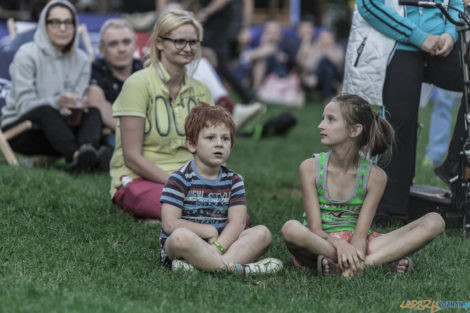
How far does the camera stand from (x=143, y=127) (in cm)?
535

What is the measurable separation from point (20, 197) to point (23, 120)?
152 centimetres

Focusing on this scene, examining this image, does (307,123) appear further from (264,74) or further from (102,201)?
(102,201)

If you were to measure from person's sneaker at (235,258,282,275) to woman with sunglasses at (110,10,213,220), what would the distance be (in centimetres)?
125

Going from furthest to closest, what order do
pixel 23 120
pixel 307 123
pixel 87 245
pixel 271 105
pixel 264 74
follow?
1. pixel 264 74
2. pixel 271 105
3. pixel 307 123
4. pixel 23 120
5. pixel 87 245

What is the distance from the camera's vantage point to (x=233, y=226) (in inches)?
172

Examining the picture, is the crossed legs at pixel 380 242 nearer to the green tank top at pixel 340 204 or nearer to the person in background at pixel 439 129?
the green tank top at pixel 340 204

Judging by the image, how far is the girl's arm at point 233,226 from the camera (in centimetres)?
431

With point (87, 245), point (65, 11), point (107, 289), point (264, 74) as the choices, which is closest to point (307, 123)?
point (264, 74)

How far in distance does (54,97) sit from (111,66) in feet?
2.11

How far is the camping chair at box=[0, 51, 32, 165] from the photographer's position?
7.07 meters

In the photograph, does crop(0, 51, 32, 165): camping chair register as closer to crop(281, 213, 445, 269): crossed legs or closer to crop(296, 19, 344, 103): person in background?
crop(281, 213, 445, 269): crossed legs

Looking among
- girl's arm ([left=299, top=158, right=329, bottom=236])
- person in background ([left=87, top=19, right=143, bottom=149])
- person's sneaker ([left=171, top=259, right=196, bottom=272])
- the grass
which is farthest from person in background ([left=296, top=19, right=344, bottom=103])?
person's sneaker ([left=171, top=259, right=196, bottom=272])

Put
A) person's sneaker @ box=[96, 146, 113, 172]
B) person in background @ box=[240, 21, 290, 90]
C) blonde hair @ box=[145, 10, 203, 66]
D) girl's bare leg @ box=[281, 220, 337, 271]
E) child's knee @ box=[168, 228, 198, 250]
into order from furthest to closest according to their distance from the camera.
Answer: person in background @ box=[240, 21, 290, 90] → person's sneaker @ box=[96, 146, 113, 172] → blonde hair @ box=[145, 10, 203, 66] → girl's bare leg @ box=[281, 220, 337, 271] → child's knee @ box=[168, 228, 198, 250]

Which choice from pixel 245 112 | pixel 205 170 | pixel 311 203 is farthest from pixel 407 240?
pixel 245 112
